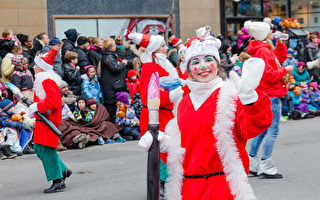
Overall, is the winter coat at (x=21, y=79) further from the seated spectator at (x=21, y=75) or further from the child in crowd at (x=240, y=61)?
the child in crowd at (x=240, y=61)

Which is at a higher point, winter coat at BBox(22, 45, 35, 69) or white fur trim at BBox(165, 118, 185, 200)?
winter coat at BBox(22, 45, 35, 69)

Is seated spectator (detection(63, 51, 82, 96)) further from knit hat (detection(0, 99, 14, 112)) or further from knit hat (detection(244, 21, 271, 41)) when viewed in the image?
knit hat (detection(244, 21, 271, 41))

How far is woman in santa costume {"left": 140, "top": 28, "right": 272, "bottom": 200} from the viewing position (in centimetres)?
354

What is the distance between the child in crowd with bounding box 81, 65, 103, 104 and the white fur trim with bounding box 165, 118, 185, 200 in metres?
8.21

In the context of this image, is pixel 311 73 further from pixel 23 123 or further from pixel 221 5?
pixel 23 123

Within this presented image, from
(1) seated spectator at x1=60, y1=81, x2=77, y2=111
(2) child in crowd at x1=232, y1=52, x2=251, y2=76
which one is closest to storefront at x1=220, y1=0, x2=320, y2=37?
(2) child in crowd at x1=232, y1=52, x2=251, y2=76

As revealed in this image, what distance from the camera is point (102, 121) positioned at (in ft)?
37.9

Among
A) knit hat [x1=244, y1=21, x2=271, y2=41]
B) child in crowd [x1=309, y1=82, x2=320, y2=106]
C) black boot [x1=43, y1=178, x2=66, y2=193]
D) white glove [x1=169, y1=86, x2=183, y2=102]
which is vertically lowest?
black boot [x1=43, y1=178, x2=66, y2=193]

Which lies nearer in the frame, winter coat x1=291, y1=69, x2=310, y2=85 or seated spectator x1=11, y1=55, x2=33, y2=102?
seated spectator x1=11, y1=55, x2=33, y2=102

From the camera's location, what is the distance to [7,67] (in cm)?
1111

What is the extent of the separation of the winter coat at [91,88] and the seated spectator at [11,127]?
195cm

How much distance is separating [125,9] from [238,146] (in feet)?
45.1

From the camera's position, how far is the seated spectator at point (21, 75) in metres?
10.8

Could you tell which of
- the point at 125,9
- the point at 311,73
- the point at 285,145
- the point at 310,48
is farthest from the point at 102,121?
the point at 310,48
